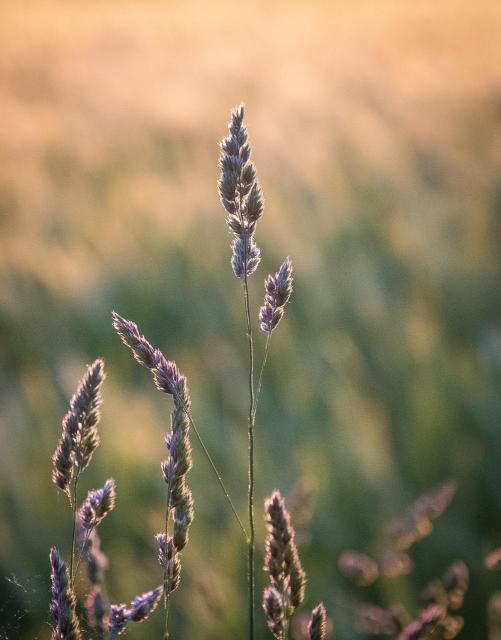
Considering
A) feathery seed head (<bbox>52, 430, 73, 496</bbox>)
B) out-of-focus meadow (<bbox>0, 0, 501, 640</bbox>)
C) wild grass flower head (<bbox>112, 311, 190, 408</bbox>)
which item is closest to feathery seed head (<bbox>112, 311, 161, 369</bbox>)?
wild grass flower head (<bbox>112, 311, 190, 408</bbox>)

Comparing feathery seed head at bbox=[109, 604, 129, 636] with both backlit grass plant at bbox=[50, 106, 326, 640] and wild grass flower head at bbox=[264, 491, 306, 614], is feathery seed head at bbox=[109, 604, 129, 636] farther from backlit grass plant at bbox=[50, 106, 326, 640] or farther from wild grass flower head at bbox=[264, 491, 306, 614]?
wild grass flower head at bbox=[264, 491, 306, 614]

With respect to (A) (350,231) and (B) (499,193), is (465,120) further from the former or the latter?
(A) (350,231)

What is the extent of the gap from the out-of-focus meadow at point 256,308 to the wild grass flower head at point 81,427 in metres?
0.47

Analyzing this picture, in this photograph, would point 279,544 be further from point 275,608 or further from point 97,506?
point 97,506

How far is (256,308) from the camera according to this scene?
2.63 metres

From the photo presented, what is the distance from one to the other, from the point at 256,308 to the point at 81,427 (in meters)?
1.84

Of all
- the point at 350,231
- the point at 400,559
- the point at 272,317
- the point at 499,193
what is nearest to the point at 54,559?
the point at 272,317

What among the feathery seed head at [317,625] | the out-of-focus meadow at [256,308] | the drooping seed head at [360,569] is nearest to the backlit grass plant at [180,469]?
the feathery seed head at [317,625]

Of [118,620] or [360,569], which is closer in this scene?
[118,620]

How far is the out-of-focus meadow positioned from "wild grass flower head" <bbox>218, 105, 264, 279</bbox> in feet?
2.32

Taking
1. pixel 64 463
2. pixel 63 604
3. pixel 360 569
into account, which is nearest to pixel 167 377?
pixel 64 463

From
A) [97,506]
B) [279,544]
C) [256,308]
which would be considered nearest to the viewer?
[279,544]

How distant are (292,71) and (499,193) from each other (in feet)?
8.43

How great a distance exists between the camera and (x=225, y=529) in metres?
1.68
